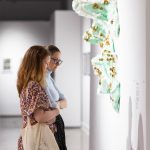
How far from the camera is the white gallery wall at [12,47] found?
15531 mm

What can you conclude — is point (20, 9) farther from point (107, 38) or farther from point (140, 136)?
point (140, 136)

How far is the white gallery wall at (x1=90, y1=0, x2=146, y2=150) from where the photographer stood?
3458mm

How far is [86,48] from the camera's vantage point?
38.4 feet

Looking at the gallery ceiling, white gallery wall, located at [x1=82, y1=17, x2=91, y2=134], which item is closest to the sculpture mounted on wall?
white gallery wall, located at [x1=82, y1=17, x2=91, y2=134]

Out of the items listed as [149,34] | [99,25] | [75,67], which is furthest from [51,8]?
[149,34]

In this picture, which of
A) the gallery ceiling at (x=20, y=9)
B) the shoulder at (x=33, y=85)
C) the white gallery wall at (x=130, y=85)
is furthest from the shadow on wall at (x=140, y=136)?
the gallery ceiling at (x=20, y=9)

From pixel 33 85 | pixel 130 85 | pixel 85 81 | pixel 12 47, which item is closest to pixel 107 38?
pixel 130 85

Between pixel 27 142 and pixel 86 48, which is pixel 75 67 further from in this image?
pixel 27 142


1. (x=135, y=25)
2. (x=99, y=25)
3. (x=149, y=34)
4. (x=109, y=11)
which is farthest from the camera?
(x=99, y=25)

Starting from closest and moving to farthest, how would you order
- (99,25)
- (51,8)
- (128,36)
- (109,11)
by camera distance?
(128,36)
(109,11)
(99,25)
(51,8)

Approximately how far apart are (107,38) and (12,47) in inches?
442

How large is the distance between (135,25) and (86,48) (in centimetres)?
800

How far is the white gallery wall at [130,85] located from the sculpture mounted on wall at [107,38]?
0.07 meters

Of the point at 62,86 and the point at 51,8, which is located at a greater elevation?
the point at 51,8
